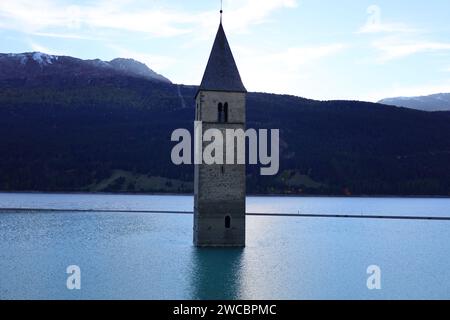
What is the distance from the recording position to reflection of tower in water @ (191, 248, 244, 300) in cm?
2998

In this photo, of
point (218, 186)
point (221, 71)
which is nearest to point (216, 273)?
point (218, 186)

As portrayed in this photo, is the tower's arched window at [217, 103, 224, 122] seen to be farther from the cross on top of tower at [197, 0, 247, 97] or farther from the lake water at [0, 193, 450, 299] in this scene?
the lake water at [0, 193, 450, 299]

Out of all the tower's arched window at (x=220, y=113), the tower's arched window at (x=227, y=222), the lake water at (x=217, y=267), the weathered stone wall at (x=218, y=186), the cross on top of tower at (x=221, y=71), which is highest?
the cross on top of tower at (x=221, y=71)

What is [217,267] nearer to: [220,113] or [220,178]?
[220,178]

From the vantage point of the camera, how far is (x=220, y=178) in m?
42.8

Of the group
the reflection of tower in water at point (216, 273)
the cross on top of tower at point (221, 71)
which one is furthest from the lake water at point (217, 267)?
the cross on top of tower at point (221, 71)

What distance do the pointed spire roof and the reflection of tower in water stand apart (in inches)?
498

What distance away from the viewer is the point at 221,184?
1684 inches

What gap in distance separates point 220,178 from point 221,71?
333 inches

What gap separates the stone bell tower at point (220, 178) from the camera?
42.6 meters

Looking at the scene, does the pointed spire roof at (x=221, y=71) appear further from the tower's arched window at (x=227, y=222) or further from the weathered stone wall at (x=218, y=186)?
the tower's arched window at (x=227, y=222)

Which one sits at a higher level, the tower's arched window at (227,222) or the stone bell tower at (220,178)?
the stone bell tower at (220,178)

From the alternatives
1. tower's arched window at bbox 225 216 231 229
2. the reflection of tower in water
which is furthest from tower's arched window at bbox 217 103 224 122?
the reflection of tower in water
